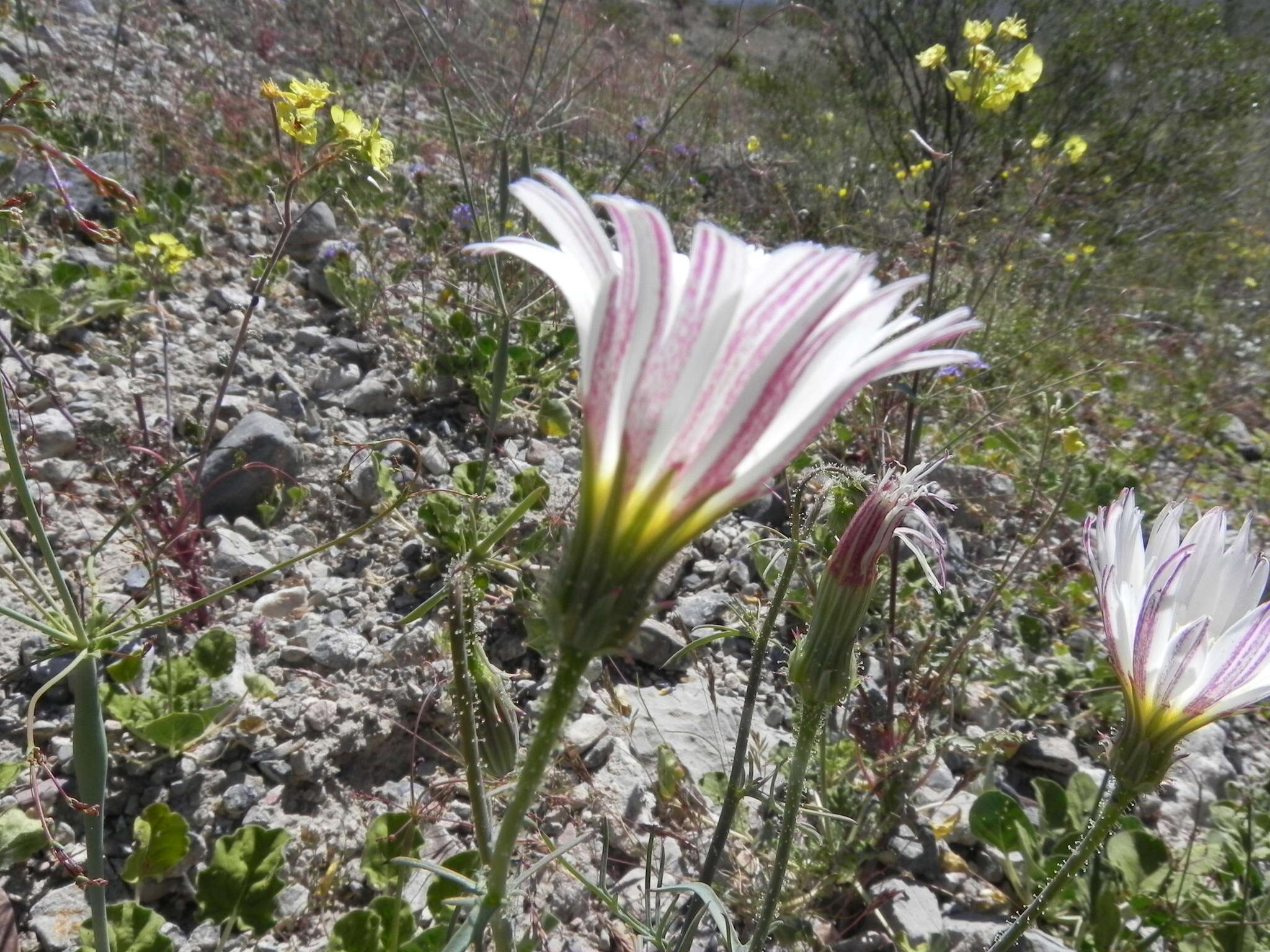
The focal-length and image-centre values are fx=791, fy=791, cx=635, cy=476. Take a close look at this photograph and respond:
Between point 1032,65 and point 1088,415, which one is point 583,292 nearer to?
point 1032,65

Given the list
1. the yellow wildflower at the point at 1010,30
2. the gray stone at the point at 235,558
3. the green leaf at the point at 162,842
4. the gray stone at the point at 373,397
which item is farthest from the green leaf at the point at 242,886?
the yellow wildflower at the point at 1010,30

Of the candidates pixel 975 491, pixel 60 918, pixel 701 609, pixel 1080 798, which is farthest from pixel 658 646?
pixel 975 491

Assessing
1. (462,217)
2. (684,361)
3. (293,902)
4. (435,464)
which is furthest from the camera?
(462,217)

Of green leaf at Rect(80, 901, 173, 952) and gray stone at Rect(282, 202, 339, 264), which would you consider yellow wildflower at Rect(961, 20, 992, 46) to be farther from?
green leaf at Rect(80, 901, 173, 952)

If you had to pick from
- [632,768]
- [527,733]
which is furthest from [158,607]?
[632,768]

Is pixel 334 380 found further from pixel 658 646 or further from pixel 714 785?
pixel 714 785

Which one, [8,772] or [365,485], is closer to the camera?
[8,772]

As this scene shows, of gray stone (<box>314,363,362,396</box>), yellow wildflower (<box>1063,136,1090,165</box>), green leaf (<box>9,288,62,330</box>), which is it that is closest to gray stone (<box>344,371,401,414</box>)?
gray stone (<box>314,363,362,396</box>)

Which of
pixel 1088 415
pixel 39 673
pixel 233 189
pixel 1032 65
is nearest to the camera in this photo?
pixel 39 673
